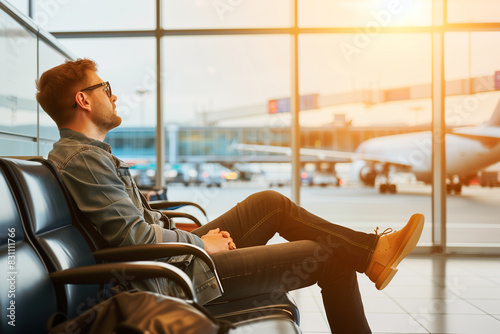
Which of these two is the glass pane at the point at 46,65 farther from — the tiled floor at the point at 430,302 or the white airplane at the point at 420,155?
the white airplane at the point at 420,155

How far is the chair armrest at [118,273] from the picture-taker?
81 centimetres

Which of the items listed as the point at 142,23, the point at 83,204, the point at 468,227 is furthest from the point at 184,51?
the point at 468,227

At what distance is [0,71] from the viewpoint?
7.85ft

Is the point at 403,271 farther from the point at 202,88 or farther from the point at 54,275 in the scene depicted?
the point at 54,275

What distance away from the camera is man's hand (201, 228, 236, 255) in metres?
Result: 1.26

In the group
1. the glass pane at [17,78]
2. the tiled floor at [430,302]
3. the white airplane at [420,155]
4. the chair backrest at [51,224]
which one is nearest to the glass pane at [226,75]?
the glass pane at [17,78]

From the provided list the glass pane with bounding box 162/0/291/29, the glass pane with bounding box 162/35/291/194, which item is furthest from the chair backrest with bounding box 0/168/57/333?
the glass pane with bounding box 162/0/291/29

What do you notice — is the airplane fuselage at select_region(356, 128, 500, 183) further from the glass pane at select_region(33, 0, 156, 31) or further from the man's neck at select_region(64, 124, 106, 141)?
the man's neck at select_region(64, 124, 106, 141)

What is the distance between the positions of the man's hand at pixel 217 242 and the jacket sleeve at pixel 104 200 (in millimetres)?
206

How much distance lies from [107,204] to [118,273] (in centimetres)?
29

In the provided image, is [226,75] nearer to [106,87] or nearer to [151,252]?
[106,87]

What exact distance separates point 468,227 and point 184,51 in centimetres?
440

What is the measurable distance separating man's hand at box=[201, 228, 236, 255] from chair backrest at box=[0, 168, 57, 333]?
51cm

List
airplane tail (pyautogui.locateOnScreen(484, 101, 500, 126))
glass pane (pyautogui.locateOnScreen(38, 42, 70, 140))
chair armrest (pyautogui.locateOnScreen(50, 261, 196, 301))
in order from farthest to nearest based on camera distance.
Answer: airplane tail (pyautogui.locateOnScreen(484, 101, 500, 126))
glass pane (pyautogui.locateOnScreen(38, 42, 70, 140))
chair armrest (pyautogui.locateOnScreen(50, 261, 196, 301))
